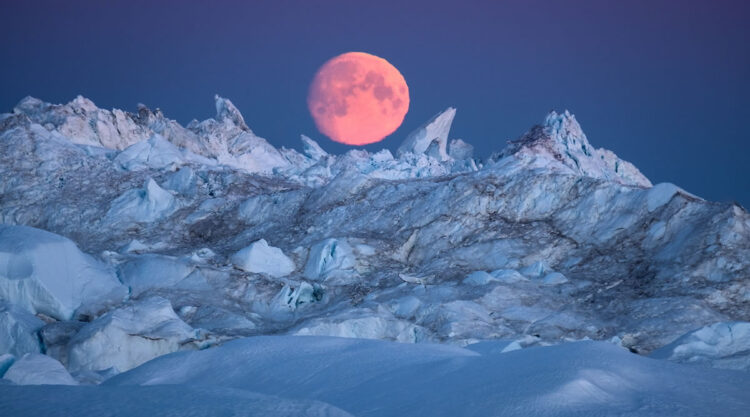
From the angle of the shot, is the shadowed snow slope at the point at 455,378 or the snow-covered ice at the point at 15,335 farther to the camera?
the snow-covered ice at the point at 15,335

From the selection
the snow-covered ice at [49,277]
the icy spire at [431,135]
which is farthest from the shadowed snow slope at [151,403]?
the icy spire at [431,135]

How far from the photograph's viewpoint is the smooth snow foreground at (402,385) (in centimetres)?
517

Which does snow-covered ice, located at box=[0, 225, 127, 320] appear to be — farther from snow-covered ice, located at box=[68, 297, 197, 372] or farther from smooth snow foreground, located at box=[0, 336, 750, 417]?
smooth snow foreground, located at box=[0, 336, 750, 417]

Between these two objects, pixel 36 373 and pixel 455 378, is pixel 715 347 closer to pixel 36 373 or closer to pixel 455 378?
pixel 455 378

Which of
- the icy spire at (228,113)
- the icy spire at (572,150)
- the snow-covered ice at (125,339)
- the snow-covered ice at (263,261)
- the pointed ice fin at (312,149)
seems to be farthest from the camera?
the pointed ice fin at (312,149)

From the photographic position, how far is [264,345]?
868cm

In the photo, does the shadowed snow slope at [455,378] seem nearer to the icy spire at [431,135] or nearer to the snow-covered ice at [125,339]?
the snow-covered ice at [125,339]

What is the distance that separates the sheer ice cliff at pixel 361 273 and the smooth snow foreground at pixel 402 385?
0.06m

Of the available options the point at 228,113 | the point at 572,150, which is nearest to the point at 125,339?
the point at 572,150

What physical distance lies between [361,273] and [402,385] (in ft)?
41.3

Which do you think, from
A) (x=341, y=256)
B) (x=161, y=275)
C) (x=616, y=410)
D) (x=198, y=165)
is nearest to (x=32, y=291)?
(x=161, y=275)

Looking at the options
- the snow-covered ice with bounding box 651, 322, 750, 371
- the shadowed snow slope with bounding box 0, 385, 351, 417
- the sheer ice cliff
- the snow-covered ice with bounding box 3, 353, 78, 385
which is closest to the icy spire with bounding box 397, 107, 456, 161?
the sheer ice cliff

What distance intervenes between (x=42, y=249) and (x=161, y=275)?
3534 millimetres

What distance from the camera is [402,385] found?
6.48 meters
